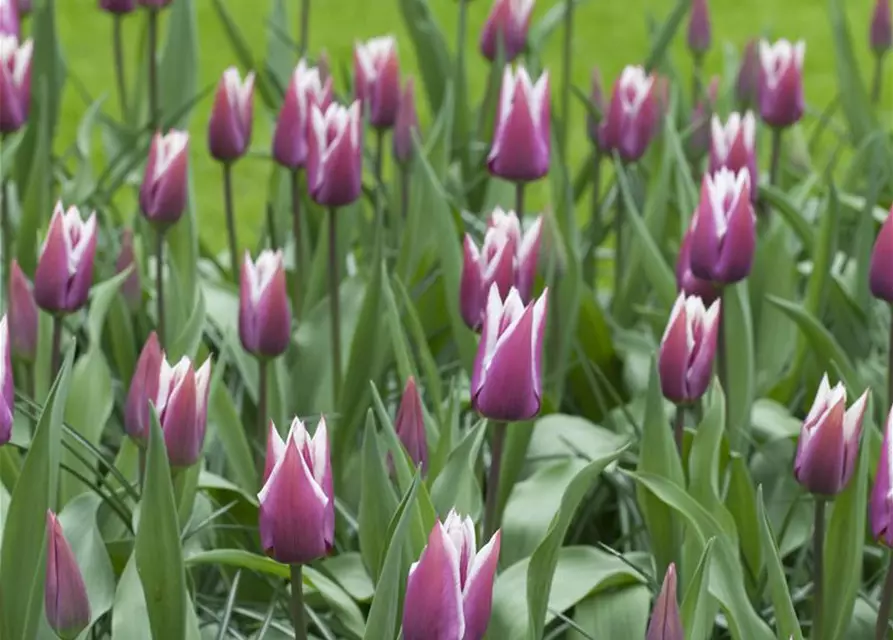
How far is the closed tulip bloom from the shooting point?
1.54 meters

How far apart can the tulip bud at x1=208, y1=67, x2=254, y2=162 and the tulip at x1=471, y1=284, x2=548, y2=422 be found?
70 cm

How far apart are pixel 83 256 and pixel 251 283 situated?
0.16 metres

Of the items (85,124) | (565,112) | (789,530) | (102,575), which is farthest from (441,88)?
(102,575)

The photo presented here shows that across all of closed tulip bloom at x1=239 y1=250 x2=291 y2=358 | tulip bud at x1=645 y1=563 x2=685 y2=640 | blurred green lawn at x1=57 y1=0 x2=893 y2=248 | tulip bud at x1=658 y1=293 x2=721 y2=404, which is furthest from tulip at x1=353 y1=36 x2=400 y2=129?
blurred green lawn at x1=57 y1=0 x2=893 y2=248

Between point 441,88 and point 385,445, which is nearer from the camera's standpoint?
point 385,445

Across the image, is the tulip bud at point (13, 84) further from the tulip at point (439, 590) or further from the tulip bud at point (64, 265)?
the tulip at point (439, 590)

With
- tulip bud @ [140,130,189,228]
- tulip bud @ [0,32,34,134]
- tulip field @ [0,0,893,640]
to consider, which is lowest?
tulip field @ [0,0,893,640]

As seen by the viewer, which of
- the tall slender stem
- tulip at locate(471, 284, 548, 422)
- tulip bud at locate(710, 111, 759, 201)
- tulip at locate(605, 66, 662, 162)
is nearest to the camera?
tulip at locate(471, 284, 548, 422)

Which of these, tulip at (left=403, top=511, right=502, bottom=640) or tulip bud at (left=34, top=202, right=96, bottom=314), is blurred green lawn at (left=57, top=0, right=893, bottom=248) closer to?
tulip bud at (left=34, top=202, right=96, bottom=314)

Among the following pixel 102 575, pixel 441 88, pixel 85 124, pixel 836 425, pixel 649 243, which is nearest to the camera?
pixel 836 425

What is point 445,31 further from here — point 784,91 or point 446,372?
point 446,372

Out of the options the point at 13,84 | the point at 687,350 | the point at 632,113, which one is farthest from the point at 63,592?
the point at 632,113

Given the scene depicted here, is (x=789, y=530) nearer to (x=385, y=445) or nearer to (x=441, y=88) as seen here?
(x=385, y=445)

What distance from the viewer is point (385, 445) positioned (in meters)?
1.57
